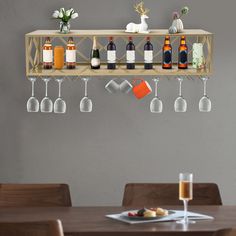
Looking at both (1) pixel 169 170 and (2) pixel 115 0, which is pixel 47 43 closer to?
(2) pixel 115 0

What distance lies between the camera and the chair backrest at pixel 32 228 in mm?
3264

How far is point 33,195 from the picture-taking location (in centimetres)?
442

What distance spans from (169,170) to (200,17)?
1246mm

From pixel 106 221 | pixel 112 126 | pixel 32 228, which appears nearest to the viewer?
pixel 32 228

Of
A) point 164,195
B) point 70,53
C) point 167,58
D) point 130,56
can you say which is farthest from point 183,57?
point 164,195

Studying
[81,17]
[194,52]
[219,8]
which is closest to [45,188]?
[194,52]

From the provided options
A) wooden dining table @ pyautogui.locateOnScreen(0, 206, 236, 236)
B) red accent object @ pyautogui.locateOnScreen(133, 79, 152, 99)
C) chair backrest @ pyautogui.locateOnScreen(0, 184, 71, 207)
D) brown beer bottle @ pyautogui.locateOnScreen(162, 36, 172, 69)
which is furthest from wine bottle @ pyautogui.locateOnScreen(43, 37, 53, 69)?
wooden dining table @ pyautogui.locateOnScreen(0, 206, 236, 236)

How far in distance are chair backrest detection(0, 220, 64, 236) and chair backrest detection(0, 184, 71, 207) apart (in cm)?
109

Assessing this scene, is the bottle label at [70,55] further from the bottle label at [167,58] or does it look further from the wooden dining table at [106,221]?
the wooden dining table at [106,221]

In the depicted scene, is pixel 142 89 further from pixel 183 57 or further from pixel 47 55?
pixel 47 55

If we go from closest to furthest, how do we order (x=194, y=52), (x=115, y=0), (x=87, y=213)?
(x=87, y=213)
(x=194, y=52)
(x=115, y=0)

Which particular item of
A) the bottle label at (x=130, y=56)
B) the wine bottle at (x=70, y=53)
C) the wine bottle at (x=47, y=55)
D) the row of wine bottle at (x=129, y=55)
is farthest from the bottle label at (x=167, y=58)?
the wine bottle at (x=47, y=55)

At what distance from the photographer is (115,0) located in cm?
586

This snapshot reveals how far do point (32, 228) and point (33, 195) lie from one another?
→ 1130 mm
